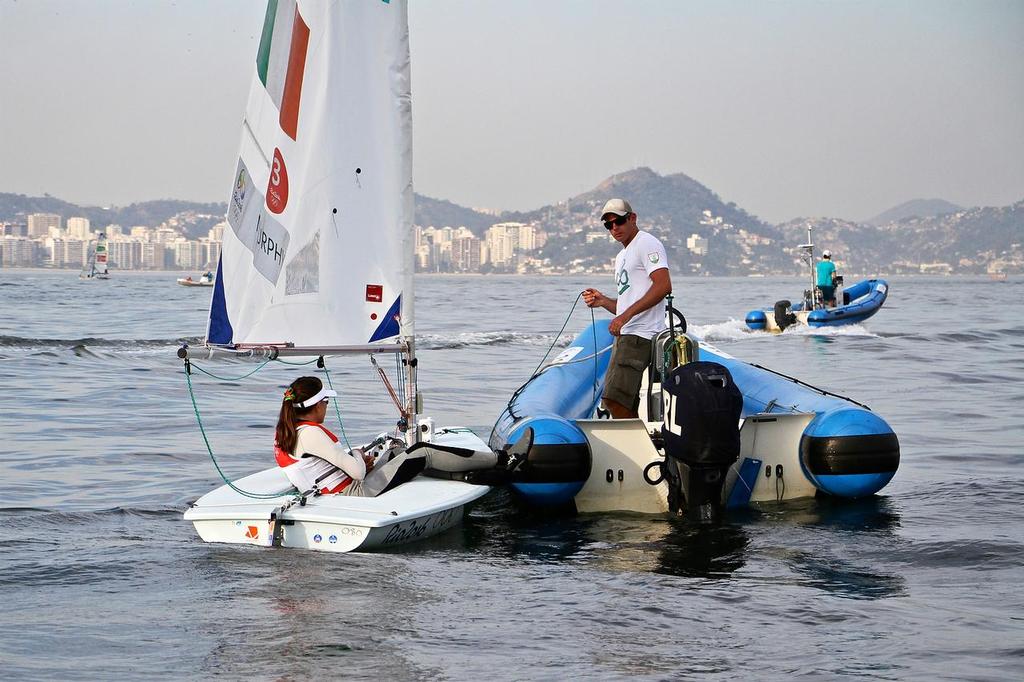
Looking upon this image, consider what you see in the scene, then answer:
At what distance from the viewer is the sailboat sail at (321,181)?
7.91m

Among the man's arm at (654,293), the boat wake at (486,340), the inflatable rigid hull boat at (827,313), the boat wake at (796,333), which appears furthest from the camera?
the inflatable rigid hull boat at (827,313)

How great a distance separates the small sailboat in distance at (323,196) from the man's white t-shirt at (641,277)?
166 cm

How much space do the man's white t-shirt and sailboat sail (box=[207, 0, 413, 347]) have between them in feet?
5.50

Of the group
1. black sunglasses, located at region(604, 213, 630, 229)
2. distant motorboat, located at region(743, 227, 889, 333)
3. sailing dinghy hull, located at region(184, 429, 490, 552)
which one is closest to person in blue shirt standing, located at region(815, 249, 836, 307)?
distant motorboat, located at region(743, 227, 889, 333)

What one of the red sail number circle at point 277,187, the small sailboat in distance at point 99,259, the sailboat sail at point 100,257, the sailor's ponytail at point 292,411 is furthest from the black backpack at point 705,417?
the sailboat sail at point 100,257

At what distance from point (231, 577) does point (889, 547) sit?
163 inches

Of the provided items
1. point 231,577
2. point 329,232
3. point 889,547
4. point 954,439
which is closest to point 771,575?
point 889,547

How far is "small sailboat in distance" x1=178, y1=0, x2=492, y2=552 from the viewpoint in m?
7.90

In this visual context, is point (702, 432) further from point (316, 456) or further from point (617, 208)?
point (316, 456)

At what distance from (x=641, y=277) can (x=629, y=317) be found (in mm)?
312

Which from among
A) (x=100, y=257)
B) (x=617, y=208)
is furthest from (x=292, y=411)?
(x=100, y=257)

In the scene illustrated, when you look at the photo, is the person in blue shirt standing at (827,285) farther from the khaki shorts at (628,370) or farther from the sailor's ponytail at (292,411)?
the sailor's ponytail at (292,411)

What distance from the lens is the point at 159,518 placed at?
331 inches

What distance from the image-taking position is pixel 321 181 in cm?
801
